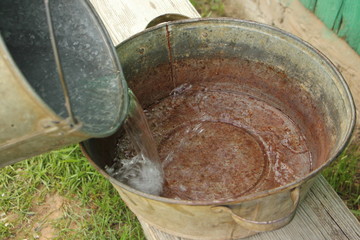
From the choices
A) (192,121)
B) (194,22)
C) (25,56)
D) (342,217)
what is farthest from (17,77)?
(342,217)

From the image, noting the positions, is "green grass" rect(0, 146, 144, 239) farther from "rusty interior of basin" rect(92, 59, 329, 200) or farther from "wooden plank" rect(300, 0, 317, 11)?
"wooden plank" rect(300, 0, 317, 11)

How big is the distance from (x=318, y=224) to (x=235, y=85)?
2.98ft

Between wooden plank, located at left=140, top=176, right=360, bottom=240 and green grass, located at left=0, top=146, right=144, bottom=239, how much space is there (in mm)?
398

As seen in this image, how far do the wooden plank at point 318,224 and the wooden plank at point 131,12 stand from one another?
1234mm

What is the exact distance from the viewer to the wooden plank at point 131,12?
102 inches

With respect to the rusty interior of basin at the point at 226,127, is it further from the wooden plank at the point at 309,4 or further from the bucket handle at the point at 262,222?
the wooden plank at the point at 309,4

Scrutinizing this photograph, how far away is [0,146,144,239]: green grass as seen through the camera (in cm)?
230

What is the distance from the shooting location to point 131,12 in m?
2.65

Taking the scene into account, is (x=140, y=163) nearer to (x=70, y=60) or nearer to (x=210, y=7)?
(x=70, y=60)

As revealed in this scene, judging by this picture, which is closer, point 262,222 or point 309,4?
point 262,222

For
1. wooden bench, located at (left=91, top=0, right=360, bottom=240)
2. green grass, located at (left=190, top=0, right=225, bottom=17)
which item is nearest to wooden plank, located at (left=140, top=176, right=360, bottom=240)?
wooden bench, located at (left=91, top=0, right=360, bottom=240)

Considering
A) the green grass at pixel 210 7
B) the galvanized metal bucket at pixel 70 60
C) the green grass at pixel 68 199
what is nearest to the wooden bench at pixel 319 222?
the green grass at pixel 68 199

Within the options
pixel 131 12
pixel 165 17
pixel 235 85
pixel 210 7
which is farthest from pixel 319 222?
pixel 210 7

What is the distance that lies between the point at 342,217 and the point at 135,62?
4.08ft
